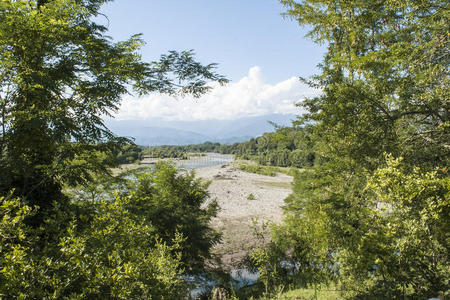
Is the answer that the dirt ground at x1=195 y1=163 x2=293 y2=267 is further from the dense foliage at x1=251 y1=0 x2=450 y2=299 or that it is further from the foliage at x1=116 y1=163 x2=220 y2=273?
the dense foliage at x1=251 y1=0 x2=450 y2=299

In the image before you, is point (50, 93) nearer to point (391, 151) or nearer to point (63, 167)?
point (63, 167)

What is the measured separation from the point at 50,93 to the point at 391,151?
24.3 ft

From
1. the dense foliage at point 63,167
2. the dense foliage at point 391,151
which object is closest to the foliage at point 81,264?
the dense foliage at point 63,167

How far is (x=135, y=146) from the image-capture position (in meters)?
6.15

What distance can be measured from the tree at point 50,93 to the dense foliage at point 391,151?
5327mm

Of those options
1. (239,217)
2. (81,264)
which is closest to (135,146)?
(81,264)

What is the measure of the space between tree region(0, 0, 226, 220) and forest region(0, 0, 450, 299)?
1.1 inches

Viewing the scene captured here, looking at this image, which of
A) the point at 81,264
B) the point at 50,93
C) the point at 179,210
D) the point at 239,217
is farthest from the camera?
the point at 239,217

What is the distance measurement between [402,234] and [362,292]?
2.45 m

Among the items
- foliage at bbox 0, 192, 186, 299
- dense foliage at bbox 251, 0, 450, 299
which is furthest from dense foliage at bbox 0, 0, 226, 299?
dense foliage at bbox 251, 0, 450, 299

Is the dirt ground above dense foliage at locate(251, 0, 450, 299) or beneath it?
beneath

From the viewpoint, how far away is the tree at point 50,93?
441cm

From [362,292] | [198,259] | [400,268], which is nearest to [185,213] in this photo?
[198,259]

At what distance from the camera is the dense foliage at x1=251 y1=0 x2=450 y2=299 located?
3709mm
